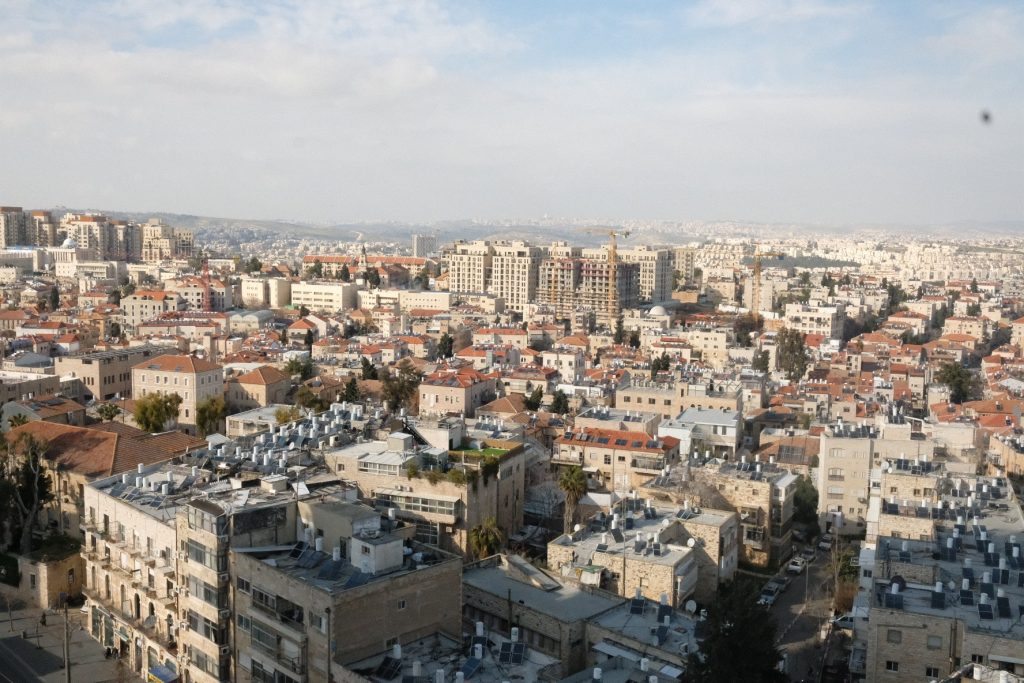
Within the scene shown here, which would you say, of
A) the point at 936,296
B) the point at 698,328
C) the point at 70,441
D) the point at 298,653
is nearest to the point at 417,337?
the point at 698,328

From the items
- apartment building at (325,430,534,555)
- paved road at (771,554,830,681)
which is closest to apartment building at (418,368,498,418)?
apartment building at (325,430,534,555)

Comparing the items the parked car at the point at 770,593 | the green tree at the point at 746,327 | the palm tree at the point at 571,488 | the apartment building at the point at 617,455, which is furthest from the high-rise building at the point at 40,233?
the parked car at the point at 770,593

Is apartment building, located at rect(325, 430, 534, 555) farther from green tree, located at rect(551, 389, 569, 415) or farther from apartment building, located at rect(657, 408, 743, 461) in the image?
green tree, located at rect(551, 389, 569, 415)

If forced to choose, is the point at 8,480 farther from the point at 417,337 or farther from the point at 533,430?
the point at 417,337

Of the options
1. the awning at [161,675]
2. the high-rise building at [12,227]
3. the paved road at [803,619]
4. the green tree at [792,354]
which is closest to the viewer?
the awning at [161,675]

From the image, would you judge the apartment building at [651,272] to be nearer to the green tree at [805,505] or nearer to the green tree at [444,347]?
the green tree at [444,347]

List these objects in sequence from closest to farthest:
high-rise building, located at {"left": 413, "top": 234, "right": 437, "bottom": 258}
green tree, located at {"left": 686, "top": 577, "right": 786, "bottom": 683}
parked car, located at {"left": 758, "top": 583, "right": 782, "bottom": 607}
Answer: green tree, located at {"left": 686, "top": 577, "right": 786, "bottom": 683}, parked car, located at {"left": 758, "top": 583, "right": 782, "bottom": 607}, high-rise building, located at {"left": 413, "top": 234, "right": 437, "bottom": 258}

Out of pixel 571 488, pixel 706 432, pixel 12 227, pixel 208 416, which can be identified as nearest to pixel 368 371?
pixel 208 416
